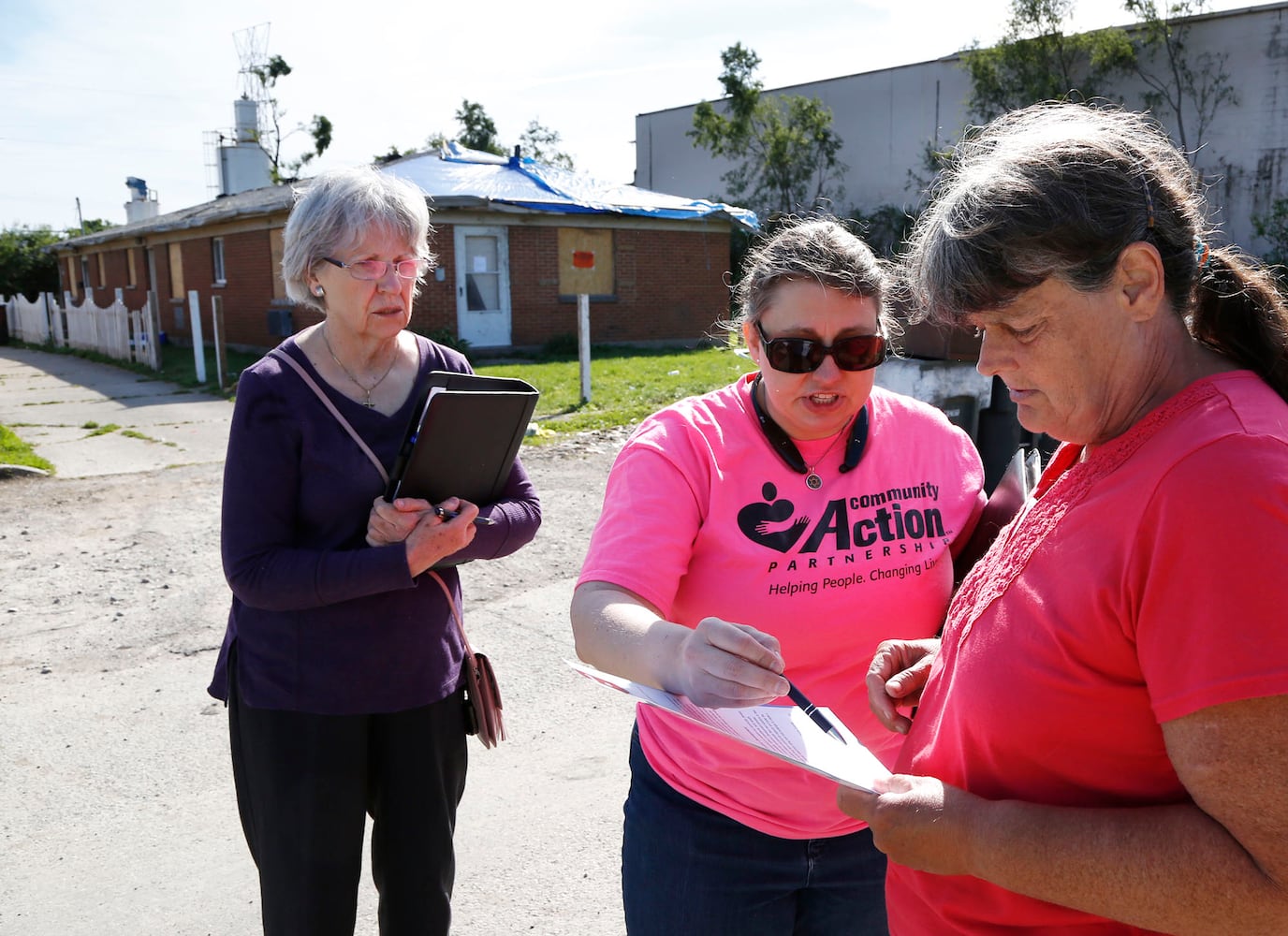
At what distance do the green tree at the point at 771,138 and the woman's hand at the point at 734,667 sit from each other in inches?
1198

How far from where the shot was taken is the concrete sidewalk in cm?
980

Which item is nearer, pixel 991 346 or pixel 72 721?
pixel 991 346

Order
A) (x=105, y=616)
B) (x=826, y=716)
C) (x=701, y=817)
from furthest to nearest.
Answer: (x=105, y=616)
(x=701, y=817)
(x=826, y=716)

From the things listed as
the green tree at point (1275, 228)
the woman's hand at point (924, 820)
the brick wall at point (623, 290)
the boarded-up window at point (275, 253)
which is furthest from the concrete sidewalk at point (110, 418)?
the green tree at point (1275, 228)

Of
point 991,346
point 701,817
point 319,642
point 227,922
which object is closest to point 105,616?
point 227,922

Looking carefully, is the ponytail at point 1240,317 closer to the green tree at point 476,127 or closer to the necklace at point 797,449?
the necklace at point 797,449

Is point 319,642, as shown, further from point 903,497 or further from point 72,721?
point 72,721

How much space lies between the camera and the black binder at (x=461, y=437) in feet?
7.87

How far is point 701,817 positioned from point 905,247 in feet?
3.80

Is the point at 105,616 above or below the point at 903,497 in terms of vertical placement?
below

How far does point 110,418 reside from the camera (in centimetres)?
1261

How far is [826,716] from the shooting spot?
165cm

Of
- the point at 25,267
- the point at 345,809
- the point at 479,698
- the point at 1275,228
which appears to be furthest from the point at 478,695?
the point at 25,267

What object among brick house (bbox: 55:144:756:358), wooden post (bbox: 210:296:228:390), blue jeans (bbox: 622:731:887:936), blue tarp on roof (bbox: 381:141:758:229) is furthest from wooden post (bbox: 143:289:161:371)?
blue jeans (bbox: 622:731:887:936)
